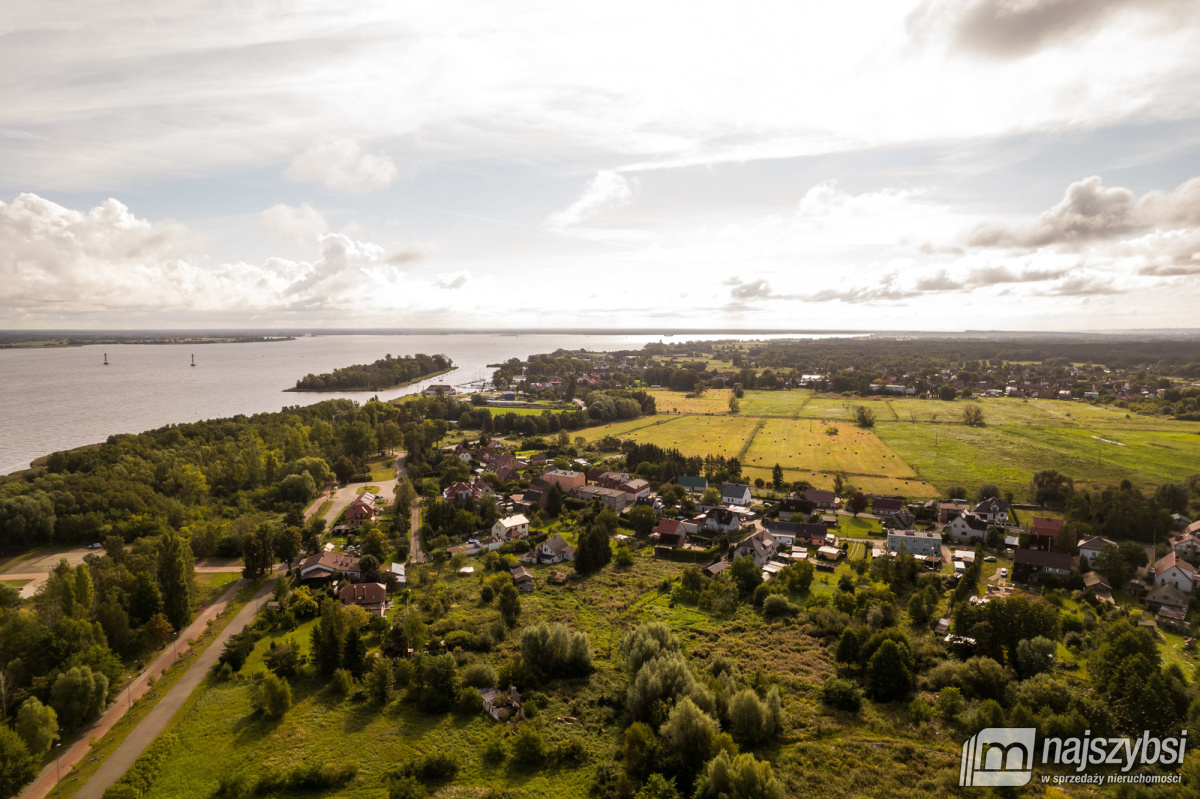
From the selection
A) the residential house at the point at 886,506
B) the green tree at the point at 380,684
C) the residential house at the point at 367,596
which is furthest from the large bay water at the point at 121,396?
the residential house at the point at 886,506

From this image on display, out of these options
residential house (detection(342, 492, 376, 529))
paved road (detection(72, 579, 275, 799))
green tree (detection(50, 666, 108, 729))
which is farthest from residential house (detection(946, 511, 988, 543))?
green tree (detection(50, 666, 108, 729))

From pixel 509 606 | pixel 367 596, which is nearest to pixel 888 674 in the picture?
pixel 509 606

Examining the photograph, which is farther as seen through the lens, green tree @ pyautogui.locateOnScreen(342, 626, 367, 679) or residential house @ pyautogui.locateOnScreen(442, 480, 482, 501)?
residential house @ pyautogui.locateOnScreen(442, 480, 482, 501)

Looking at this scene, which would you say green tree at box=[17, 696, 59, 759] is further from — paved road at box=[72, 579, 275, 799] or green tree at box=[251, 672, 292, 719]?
green tree at box=[251, 672, 292, 719]

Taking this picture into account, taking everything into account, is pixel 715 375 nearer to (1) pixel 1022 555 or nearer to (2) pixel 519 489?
(2) pixel 519 489
